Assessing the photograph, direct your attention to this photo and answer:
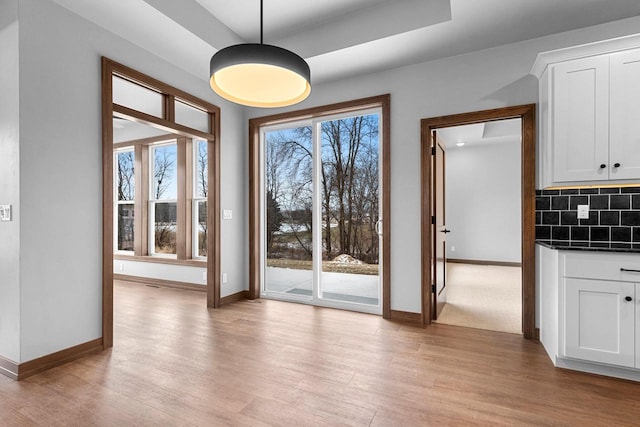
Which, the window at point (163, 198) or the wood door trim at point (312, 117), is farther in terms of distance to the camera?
the window at point (163, 198)

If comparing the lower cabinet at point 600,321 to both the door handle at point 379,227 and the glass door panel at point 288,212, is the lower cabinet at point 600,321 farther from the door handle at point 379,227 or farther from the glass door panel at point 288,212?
the glass door panel at point 288,212

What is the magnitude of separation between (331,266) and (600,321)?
266 centimetres

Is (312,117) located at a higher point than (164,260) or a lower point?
higher

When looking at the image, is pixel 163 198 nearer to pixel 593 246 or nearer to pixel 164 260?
pixel 164 260

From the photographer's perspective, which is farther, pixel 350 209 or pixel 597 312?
pixel 350 209

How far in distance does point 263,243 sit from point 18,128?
2.87 metres

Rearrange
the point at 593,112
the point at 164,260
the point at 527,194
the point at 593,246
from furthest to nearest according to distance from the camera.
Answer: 1. the point at 164,260
2. the point at 527,194
3. the point at 593,246
4. the point at 593,112

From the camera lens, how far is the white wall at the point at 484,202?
7.36 m

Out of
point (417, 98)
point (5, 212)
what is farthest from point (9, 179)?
point (417, 98)

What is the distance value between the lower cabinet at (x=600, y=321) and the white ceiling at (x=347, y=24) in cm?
216

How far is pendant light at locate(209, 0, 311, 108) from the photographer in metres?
1.82

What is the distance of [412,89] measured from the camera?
3535 millimetres

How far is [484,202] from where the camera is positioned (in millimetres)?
7648

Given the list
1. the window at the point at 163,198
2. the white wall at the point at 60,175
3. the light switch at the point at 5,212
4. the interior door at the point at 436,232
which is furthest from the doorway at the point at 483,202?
the light switch at the point at 5,212
